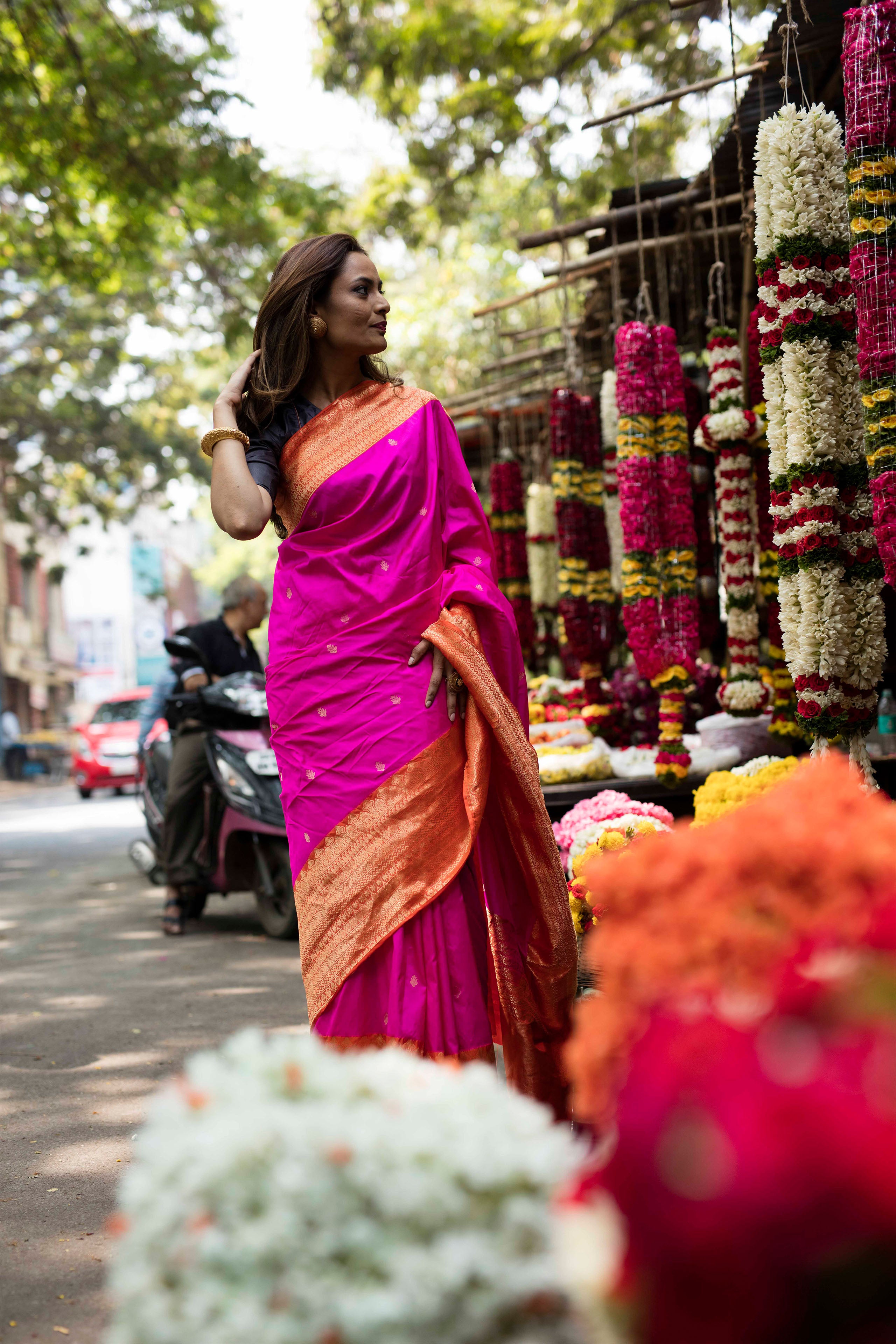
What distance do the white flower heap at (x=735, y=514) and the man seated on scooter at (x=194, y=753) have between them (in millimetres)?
2777

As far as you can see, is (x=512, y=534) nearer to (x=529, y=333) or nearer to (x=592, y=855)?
(x=529, y=333)

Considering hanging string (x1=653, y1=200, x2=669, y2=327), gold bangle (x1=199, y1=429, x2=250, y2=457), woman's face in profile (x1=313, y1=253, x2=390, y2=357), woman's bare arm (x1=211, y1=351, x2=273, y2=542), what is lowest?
woman's bare arm (x1=211, y1=351, x2=273, y2=542)

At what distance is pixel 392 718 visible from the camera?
9.34ft

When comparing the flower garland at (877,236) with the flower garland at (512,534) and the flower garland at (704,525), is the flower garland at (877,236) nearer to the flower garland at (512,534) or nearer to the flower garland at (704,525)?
the flower garland at (704,525)

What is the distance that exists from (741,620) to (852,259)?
270 cm

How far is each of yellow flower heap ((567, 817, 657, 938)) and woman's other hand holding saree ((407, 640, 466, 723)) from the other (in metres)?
1.02

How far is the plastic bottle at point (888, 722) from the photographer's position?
232 inches

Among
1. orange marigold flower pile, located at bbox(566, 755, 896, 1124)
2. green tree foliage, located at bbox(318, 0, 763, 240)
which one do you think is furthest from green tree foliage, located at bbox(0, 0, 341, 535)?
orange marigold flower pile, located at bbox(566, 755, 896, 1124)

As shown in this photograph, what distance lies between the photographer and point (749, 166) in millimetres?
6070

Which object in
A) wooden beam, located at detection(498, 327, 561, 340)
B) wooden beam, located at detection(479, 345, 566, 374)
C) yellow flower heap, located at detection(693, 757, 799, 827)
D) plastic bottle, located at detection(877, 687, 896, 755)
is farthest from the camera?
wooden beam, located at detection(479, 345, 566, 374)

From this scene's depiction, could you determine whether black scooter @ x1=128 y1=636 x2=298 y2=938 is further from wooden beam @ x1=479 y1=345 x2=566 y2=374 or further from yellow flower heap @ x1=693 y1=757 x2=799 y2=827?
wooden beam @ x1=479 y1=345 x2=566 y2=374

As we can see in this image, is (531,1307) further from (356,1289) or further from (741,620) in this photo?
(741,620)

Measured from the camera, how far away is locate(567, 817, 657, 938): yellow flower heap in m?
3.83

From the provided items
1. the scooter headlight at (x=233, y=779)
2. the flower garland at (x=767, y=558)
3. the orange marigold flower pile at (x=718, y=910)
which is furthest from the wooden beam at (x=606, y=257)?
the orange marigold flower pile at (x=718, y=910)
